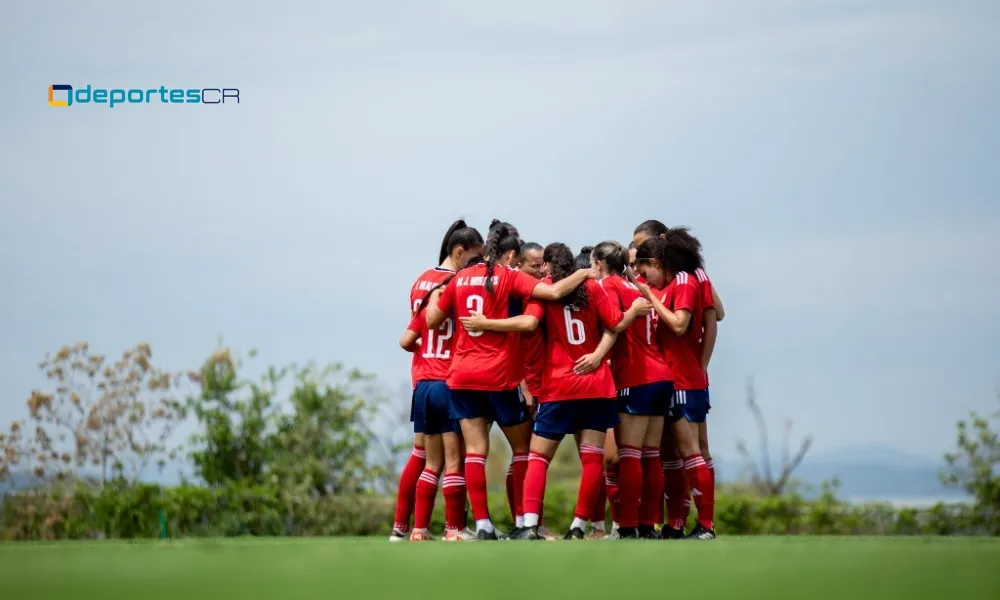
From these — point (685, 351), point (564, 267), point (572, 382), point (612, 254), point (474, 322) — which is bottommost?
point (572, 382)

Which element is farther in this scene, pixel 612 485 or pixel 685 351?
pixel 612 485

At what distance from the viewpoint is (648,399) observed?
918 cm

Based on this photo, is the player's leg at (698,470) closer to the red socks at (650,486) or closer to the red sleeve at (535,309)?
the red socks at (650,486)

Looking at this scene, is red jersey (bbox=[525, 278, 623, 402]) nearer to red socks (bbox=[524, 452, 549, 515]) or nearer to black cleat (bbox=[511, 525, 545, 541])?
red socks (bbox=[524, 452, 549, 515])

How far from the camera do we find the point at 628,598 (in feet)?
15.1

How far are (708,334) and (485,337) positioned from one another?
185cm

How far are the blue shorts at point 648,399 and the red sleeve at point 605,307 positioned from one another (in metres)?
0.57

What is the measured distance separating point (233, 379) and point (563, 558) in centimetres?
1006

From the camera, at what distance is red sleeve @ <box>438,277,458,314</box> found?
29.9 ft

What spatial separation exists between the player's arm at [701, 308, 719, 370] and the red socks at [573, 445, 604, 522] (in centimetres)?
129

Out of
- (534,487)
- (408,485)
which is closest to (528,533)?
(534,487)

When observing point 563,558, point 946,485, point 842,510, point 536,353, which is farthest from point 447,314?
point 946,485

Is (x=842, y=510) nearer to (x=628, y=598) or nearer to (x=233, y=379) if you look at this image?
(x=233, y=379)

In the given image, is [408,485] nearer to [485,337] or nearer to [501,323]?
[485,337]
